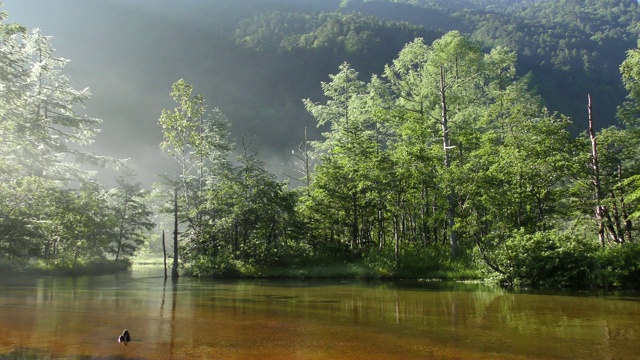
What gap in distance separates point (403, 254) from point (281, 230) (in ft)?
27.4

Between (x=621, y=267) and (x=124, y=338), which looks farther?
(x=621, y=267)

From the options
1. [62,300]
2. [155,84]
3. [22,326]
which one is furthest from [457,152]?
[155,84]

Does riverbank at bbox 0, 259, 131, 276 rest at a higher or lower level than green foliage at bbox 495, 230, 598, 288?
lower

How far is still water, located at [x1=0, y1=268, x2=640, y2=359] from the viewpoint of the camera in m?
6.68

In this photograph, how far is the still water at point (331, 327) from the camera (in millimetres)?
6680

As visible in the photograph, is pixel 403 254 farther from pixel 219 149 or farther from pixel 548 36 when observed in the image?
pixel 548 36

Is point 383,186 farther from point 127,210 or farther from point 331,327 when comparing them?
point 127,210

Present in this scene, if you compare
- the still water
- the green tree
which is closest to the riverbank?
the green tree

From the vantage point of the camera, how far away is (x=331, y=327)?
884cm

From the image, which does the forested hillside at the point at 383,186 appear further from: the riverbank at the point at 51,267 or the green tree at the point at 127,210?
the riverbank at the point at 51,267

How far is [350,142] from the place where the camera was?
1097 inches

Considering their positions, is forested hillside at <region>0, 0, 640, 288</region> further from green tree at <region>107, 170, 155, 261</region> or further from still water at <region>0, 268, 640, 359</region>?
still water at <region>0, 268, 640, 359</region>

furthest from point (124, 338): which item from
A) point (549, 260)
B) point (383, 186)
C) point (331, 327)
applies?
point (383, 186)

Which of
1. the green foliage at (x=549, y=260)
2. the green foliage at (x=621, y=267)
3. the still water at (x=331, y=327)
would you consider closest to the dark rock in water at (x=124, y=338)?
the still water at (x=331, y=327)
